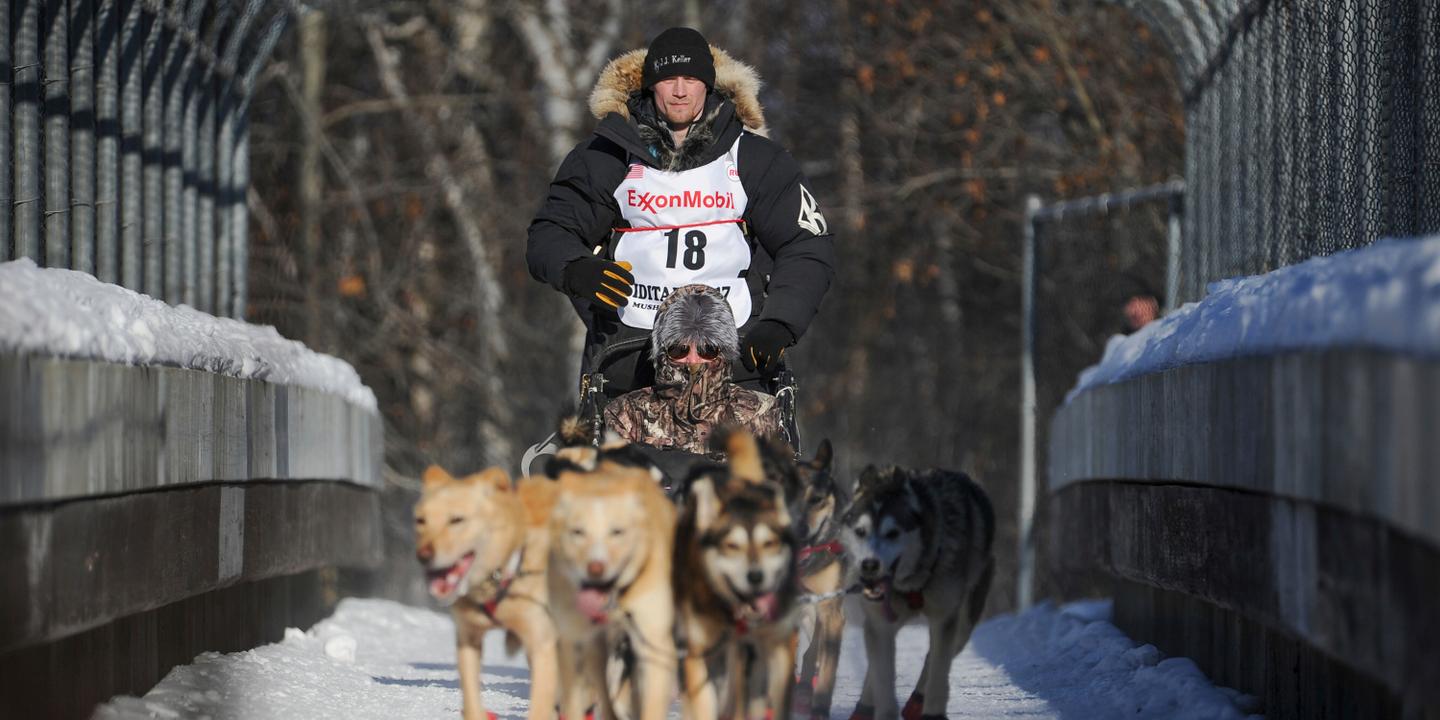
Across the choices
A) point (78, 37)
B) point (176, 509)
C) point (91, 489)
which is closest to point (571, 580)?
point (91, 489)

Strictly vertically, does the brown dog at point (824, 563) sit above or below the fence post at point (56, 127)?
below

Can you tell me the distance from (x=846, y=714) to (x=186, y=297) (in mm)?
5403

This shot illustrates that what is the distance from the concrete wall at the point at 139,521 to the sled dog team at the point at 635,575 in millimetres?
1058

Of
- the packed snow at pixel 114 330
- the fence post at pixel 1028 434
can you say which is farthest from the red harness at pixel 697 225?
the fence post at pixel 1028 434

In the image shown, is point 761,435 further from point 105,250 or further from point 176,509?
point 105,250

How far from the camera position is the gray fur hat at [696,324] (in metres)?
7.86

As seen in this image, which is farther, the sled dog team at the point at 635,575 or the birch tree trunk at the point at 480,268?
the birch tree trunk at the point at 480,268

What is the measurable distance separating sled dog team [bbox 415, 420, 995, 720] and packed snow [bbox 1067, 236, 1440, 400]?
1.39m

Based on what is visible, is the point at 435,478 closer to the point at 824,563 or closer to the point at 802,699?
the point at 824,563

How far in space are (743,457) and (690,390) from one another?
136 centimetres

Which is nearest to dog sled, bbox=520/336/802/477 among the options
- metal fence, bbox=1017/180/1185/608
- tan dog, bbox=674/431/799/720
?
tan dog, bbox=674/431/799/720

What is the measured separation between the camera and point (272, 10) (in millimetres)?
15320

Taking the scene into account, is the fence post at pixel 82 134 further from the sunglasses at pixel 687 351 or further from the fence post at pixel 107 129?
the sunglasses at pixel 687 351

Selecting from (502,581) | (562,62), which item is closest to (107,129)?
(502,581)
